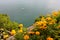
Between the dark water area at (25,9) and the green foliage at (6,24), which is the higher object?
the dark water area at (25,9)

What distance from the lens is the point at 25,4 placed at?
9133 mm

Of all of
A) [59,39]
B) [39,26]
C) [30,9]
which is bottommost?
[59,39]

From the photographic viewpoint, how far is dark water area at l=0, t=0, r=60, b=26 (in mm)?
7230

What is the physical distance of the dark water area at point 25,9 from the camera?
7.23 m

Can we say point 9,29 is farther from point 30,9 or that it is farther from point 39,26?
point 30,9

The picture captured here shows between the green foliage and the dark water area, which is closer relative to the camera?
the green foliage

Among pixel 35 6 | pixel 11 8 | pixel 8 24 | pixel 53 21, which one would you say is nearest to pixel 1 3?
pixel 11 8

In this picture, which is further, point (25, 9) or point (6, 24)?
point (25, 9)

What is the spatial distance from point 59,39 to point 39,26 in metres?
0.49

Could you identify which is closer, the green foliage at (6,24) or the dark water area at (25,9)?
the green foliage at (6,24)

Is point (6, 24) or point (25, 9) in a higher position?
point (25, 9)

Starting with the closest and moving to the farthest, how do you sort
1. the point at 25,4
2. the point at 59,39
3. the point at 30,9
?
1. the point at 59,39
2. the point at 30,9
3. the point at 25,4

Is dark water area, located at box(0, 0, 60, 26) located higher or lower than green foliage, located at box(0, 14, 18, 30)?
higher

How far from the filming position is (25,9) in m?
8.42
